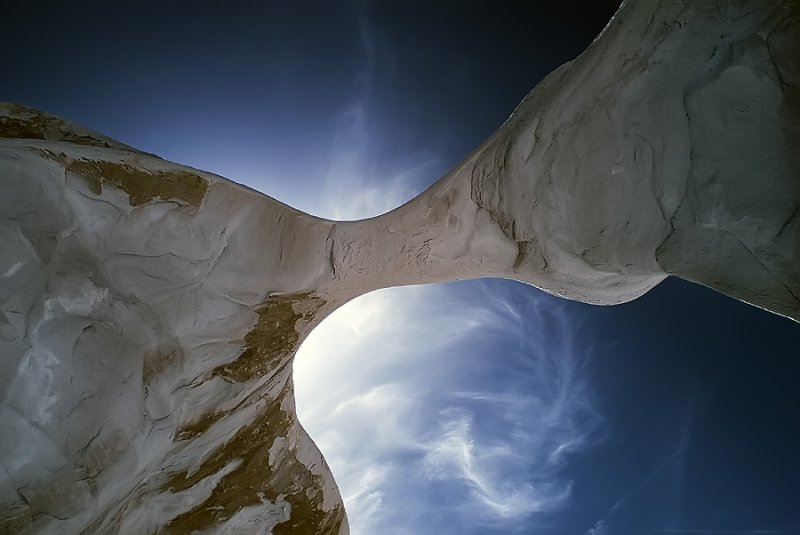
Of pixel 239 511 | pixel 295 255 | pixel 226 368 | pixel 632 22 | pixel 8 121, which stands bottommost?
pixel 239 511

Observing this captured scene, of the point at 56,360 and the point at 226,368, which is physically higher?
the point at 226,368

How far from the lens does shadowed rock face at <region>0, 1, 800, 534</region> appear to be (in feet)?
5.05

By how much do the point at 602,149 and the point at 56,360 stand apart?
194cm

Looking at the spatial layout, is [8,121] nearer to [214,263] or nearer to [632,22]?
[214,263]

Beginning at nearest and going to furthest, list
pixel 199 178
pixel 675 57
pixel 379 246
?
1. pixel 675 57
2. pixel 199 178
3. pixel 379 246

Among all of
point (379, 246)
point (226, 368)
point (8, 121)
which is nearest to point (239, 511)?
point (226, 368)

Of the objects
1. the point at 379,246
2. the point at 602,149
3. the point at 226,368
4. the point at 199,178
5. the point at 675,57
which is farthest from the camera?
the point at 379,246

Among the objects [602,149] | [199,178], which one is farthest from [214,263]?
[602,149]

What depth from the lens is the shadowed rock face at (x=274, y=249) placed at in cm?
154

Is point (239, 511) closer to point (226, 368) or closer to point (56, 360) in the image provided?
point (226, 368)

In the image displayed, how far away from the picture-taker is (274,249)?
249 cm

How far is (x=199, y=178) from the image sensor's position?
2.26 metres

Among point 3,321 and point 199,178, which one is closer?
point 3,321

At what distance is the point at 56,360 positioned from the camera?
1.64 meters
